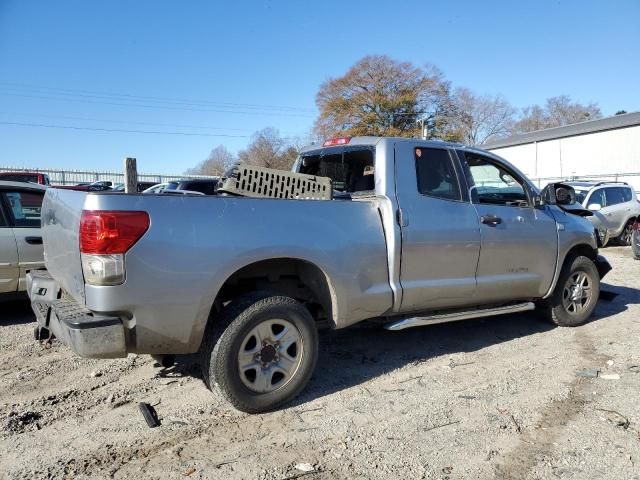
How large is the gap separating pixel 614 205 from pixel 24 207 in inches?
552

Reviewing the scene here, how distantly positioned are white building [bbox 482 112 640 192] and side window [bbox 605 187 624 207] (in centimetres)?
1607

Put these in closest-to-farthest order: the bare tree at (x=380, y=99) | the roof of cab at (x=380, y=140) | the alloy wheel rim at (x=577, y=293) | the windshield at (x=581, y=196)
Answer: the roof of cab at (x=380, y=140)
the alloy wheel rim at (x=577, y=293)
the windshield at (x=581, y=196)
the bare tree at (x=380, y=99)

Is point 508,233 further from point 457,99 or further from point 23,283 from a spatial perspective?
point 457,99

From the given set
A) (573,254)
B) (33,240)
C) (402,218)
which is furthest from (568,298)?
(33,240)

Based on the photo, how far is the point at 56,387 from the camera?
3.88 m

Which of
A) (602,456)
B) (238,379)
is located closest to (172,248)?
(238,379)

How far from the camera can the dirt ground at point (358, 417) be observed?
2.87 m

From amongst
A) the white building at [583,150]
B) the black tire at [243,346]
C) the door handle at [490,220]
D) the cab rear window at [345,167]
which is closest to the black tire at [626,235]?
the door handle at [490,220]

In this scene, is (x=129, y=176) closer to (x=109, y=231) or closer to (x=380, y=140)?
(x=109, y=231)

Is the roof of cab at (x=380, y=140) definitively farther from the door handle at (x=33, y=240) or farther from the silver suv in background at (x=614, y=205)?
the silver suv in background at (x=614, y=205)

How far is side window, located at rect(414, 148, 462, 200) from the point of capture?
172 inches

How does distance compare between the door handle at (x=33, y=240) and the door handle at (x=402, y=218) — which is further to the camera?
the door handle at (x=33, y=240)

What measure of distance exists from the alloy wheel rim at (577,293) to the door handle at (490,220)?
152 centimetres

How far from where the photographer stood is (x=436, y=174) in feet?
14.7
